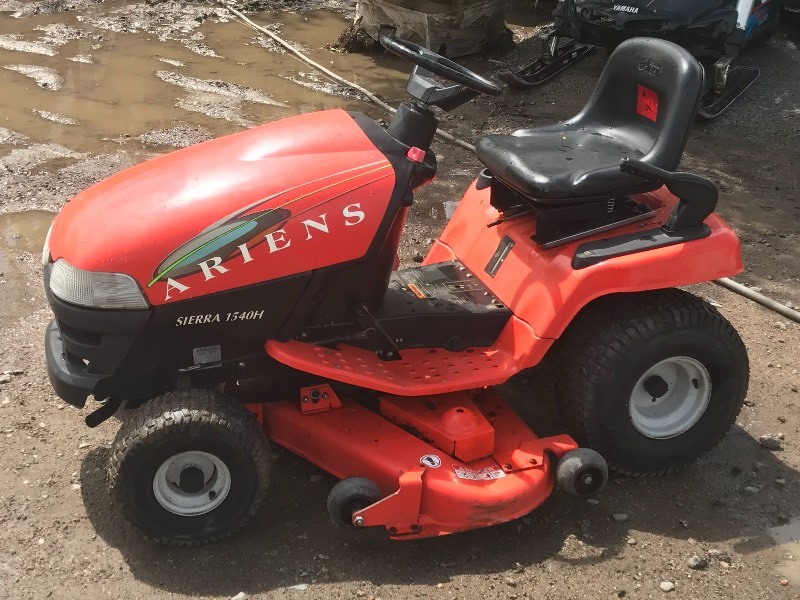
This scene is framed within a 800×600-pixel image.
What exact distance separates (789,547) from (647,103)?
5.41 feet

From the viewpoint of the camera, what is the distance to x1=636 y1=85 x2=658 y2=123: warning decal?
11.0ft

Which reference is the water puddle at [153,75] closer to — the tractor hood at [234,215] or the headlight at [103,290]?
the tractor hood at [234,215]

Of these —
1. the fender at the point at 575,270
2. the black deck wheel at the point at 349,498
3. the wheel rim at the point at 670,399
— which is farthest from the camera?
the wheel rim at the point at 670,399

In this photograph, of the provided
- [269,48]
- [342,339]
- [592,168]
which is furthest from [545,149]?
[269,48]

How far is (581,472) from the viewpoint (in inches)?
115

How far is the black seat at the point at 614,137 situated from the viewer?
10.1ft

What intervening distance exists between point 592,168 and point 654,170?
23 centimetres

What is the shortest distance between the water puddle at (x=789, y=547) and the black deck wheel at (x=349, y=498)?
4.43 feet

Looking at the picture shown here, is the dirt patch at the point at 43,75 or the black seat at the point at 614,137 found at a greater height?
Answer: the black seat at the point at 614,137

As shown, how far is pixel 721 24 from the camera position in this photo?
7.11 meters

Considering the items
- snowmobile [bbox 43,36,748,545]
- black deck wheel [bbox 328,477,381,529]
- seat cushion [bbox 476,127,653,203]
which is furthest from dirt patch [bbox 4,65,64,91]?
black deck wheel [bbox 328,477,381,529]

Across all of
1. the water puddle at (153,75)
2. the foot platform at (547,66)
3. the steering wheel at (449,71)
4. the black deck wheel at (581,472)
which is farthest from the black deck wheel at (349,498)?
the foot platform at (547,66)

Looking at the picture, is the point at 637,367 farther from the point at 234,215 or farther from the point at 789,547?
the point at 234,215

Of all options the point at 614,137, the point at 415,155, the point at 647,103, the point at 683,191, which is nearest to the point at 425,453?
the point at 415,155
